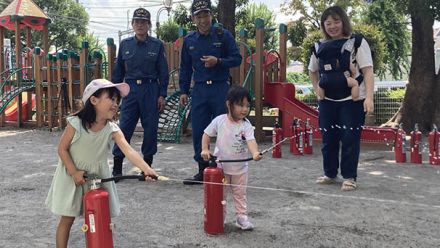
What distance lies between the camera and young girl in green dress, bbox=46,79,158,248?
9.62 ft

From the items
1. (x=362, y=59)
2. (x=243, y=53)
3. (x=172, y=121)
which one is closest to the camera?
(x=362, y=59)

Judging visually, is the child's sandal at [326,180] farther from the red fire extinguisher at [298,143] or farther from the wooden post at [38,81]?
the wooden post at [38,81]

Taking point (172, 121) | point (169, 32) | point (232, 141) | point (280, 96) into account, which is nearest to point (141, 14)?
point (232, 141)

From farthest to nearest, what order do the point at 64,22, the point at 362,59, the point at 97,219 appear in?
1. the point at 64,22
2. the point at 362,59
3. the point at 97,219

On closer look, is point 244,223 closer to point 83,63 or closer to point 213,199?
point 213,199

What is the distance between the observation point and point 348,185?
5094 millimetres

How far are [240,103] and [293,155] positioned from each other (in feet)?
14.1

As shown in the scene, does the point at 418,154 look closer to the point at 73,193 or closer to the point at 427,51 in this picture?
the point at 427,51

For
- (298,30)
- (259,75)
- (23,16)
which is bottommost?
(259,75)

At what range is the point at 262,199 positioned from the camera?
4750 millimetres

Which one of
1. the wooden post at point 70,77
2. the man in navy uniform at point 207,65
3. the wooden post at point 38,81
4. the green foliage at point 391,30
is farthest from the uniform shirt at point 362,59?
the green foliage at point 391,30

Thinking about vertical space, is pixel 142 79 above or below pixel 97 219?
above

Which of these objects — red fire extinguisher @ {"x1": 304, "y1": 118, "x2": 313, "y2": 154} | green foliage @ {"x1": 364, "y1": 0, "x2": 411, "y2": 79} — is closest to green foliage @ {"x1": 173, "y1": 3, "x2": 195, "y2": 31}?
green foliage @ {"x1": 364, "y1": 0, "x2": 411, "y2": 79}

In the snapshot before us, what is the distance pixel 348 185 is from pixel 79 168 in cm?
301
